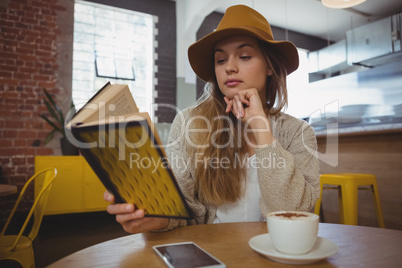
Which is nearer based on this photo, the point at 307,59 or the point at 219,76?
the point at 219,76

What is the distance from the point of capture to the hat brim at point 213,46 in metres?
1.15

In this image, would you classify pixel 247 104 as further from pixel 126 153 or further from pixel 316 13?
pixel 316 13

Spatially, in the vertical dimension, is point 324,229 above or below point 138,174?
below

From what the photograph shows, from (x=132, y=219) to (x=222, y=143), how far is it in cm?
61

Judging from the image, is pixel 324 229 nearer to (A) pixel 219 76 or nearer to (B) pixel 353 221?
(A) pixel 219 76

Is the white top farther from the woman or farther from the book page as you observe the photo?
the book page

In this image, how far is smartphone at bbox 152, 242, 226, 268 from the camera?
→ 1.60ft

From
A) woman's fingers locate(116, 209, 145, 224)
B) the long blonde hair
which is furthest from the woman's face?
woman's fingers locate(116, 209, 145, 224)

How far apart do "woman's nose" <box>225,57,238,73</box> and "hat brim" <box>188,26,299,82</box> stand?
0.37 ft

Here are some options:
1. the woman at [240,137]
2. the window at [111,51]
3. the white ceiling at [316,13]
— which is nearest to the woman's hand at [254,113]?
the woman at [240,137]

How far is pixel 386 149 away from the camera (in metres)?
2.17

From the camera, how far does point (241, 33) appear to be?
46.0 inches

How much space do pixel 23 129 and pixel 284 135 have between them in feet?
11.9

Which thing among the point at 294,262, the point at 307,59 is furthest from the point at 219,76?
the point at 307,59
